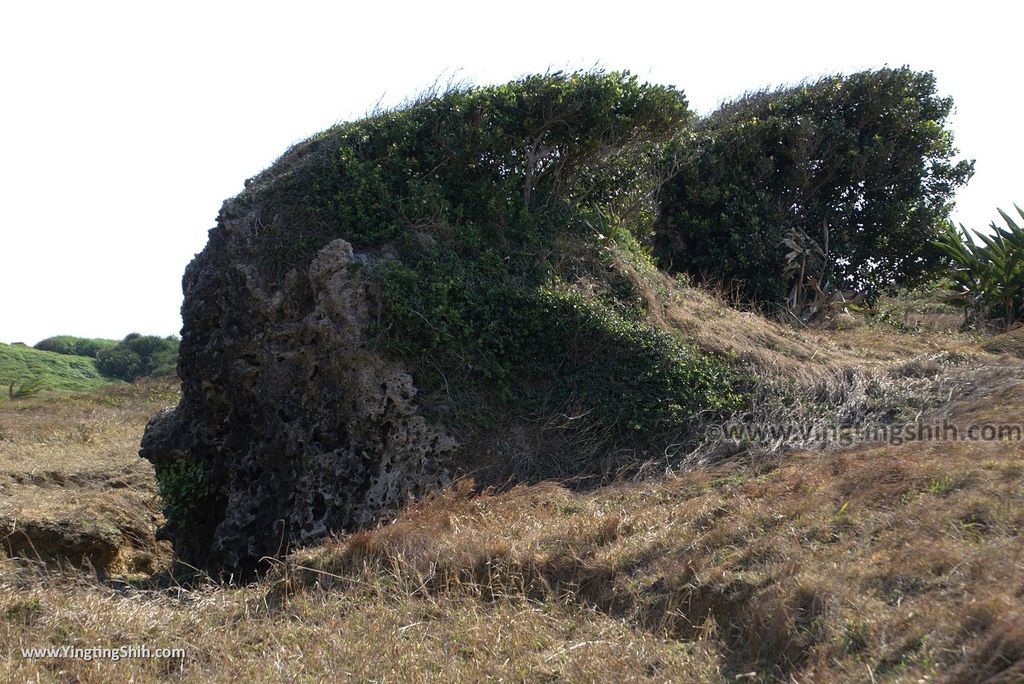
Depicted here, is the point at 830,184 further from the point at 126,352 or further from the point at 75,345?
the point at 75,345

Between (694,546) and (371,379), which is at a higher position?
(371,379)

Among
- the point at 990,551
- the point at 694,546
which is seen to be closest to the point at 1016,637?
the point at 990,551

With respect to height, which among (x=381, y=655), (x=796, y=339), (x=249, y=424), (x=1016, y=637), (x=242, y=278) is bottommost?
(x=381, y=655)

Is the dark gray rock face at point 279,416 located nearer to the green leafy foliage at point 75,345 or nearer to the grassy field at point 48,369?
the grassy field at point 48,369

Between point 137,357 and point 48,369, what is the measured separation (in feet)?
11.3

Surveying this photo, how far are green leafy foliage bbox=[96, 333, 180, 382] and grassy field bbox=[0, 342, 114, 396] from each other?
0.46m

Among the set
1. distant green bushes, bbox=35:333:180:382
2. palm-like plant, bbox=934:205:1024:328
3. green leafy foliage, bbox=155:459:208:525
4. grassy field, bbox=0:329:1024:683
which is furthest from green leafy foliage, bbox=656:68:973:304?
distant green bushes, bbox=35:333:180:382

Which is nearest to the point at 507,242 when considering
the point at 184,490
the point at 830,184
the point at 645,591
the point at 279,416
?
the point at 279,416

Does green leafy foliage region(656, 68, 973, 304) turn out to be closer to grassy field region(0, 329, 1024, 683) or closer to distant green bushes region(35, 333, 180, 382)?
grassy field region(0, 329, 1024, 683)

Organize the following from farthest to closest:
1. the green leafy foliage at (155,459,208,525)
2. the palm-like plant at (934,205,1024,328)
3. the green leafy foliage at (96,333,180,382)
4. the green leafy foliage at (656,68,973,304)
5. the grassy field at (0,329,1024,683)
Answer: the green leafy foliage at (96,333,180,382)
the green leafy foliage at (656,68,973,304)
the palm-like plant at (934,205,1024,328)
the green leafy foliage at (155,459,208,525)
the grassy field at (0,329,1024,683)

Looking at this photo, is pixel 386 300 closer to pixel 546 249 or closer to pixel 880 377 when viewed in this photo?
pixel 546 249

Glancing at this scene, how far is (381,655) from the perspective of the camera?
5.74m

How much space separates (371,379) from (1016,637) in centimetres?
637

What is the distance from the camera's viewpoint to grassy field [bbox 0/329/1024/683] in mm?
5137
